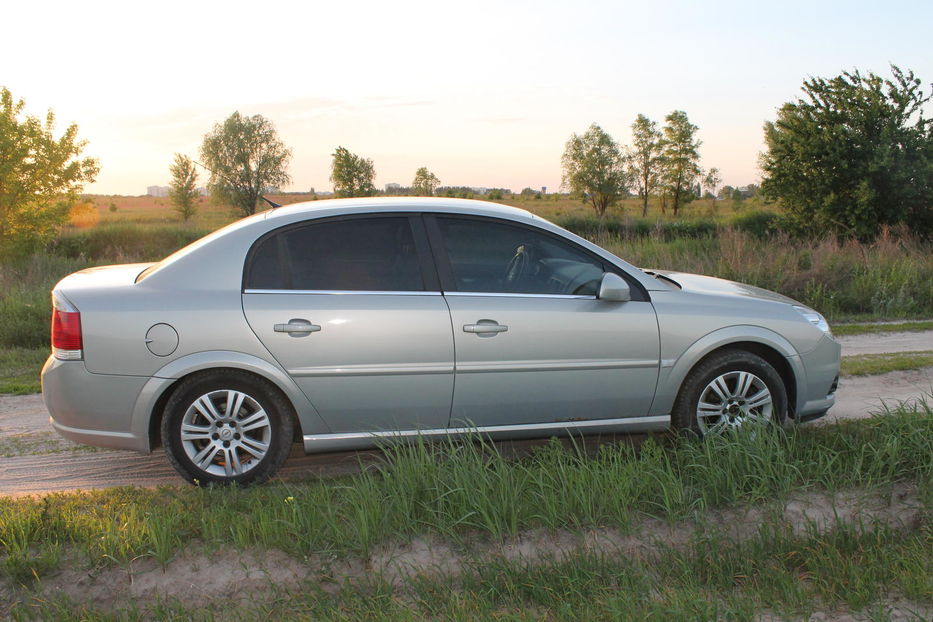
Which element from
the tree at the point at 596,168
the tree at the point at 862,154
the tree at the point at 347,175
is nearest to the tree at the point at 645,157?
the tree at the point at 596,168

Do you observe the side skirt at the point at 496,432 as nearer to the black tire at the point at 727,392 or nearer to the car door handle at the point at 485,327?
the black tire at the point at 727,392

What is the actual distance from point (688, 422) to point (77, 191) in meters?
24.2

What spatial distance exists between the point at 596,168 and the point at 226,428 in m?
82.1

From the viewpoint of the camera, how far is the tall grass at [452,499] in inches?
153

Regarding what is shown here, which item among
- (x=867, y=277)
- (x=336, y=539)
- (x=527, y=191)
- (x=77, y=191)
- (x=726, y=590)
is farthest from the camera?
(x=527, y=191)

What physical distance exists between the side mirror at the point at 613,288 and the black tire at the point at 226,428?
6.85ft

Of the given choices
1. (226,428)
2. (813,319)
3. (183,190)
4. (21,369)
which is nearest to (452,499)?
(226,428)

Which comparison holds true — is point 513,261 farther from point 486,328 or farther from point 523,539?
point 523,539

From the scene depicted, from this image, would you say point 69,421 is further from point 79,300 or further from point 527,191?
point 527,191

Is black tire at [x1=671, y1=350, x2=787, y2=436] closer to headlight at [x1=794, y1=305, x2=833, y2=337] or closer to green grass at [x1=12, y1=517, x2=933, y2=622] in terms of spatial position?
headlight at [x1=794, y1=305, x2=833, y2=337]

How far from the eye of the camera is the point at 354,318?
15.5ft

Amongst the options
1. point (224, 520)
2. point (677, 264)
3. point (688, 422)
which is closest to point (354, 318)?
point (224, 520)

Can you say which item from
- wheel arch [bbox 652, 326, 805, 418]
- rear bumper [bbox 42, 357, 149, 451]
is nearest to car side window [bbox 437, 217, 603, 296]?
wheel arch [bbox 652, 326, 805, 418]

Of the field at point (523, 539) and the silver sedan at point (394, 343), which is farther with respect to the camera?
the silver sedan at point (394, 343)
